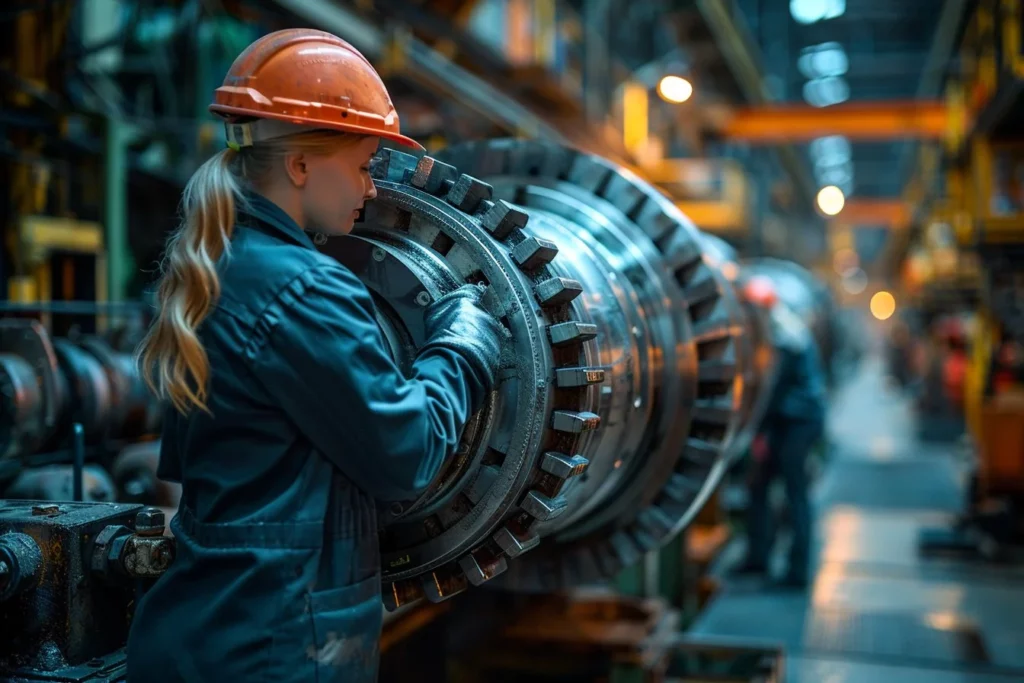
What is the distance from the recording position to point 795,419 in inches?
229

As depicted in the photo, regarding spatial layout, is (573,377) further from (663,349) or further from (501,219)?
(663,349)

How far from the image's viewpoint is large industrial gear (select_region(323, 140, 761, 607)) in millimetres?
1901

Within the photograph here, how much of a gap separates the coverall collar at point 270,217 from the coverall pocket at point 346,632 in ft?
1.67

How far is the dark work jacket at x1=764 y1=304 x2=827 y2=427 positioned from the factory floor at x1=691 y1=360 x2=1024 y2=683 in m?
0.88

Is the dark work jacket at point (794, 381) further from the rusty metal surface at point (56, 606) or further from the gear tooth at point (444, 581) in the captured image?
the rusty metal surface at point (56, 606)

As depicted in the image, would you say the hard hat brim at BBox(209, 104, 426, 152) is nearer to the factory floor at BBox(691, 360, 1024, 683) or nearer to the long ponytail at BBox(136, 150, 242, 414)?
the long ponytail at BBox(136, 150, 242, 414)

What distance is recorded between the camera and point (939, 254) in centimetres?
1064

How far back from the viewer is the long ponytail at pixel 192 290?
1546mm

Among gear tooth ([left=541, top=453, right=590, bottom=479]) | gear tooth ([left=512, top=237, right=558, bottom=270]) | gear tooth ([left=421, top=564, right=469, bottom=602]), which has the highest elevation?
gear tooth ([left=512, top=237, right=558, bottom=270])

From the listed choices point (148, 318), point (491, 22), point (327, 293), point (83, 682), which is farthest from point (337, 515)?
point (491, 22)

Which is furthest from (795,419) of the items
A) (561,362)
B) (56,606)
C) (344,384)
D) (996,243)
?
(344,384)

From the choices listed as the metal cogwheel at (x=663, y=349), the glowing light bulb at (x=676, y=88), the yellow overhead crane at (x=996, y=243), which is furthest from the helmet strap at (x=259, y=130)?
the glowing light bulb at (x=676, y=88)

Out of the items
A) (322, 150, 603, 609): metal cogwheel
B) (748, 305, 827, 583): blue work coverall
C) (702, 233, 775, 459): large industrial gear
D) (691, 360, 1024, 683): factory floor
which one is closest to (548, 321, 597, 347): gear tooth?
(322, 150, 603, 609): metal cogwheel

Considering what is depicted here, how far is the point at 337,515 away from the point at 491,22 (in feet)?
25.5
